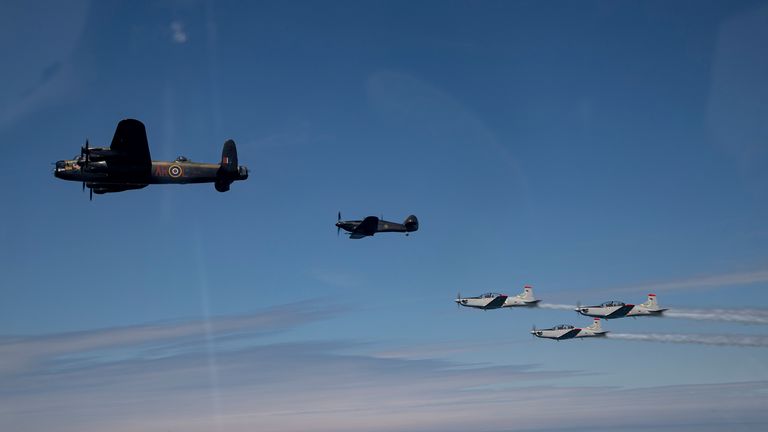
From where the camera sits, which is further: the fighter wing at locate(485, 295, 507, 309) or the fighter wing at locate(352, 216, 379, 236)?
the fighter wing at locate(485, 295, 507, 309)

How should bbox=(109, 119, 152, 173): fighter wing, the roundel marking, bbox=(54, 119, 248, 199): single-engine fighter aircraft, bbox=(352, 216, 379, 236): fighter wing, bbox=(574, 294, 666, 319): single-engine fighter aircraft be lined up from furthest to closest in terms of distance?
bbox=(574, 294, 666, 319): single-engine fighter aircraft
bbox=(352, 216, 379, 236): fighter wing
the roundel marking
bbox=(54, 119, 248, 199): single-engine fighter aircraft
bbox=(109, 119, 152, 173): fighter wing

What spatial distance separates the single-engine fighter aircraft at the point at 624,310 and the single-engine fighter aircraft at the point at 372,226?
5728 centimetres

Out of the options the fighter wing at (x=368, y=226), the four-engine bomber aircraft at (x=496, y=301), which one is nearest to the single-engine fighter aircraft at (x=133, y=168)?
the fighter wing at (x=368, y=226)

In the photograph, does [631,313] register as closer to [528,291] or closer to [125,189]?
[528,291]

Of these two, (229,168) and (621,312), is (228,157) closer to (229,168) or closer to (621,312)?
(229,168)

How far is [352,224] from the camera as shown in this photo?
15125cm

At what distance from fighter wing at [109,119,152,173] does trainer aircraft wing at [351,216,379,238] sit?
2010 inches

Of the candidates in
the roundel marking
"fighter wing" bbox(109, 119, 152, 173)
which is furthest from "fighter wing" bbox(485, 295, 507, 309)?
"fighter wing" bbox(109, 119, 152, 173)

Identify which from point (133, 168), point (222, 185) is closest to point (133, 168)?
point (133, 168)

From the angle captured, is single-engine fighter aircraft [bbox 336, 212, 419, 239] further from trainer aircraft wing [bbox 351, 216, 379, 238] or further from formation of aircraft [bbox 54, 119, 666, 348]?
formation of aircraft [bbox 54, 119, 666, 348]

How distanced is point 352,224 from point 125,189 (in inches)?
2232

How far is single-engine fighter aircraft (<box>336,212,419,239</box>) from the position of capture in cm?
14248

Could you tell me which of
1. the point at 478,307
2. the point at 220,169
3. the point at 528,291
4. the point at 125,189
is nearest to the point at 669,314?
the point at 528,291

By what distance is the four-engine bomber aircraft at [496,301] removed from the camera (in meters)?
172
